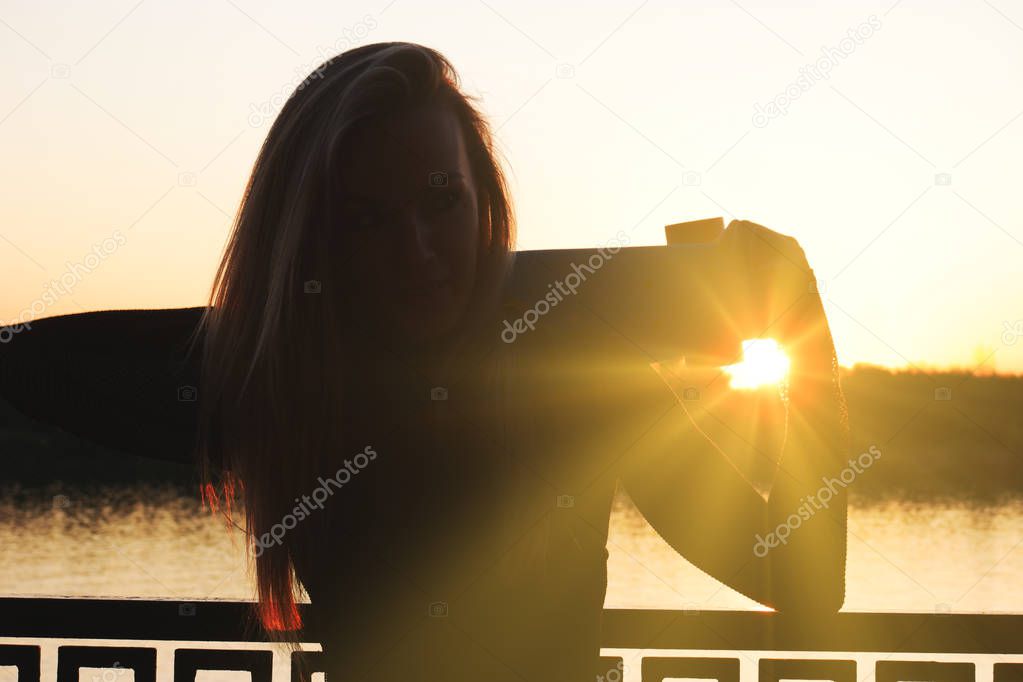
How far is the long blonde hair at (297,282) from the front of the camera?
130cm

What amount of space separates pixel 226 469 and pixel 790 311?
2.84 feet

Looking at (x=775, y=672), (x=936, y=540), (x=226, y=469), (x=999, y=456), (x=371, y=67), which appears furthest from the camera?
(x=999, y=456)

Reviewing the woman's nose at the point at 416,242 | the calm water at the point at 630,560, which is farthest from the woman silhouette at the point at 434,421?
the calm water at the point at 630,560

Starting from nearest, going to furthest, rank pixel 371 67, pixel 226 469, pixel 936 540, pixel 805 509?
pixel 805 509 < pixel 371 67 < pixel 226 469 < pixel 936 540

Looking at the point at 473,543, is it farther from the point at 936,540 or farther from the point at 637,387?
the point at 936,540

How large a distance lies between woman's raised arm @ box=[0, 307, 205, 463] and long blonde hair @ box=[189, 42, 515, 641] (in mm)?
64

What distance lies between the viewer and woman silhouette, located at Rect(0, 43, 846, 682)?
4.10 feet

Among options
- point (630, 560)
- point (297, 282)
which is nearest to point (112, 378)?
point (297, 282)

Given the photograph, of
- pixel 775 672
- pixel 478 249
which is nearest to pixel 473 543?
pixel 478 249

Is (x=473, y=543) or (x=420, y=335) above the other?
(x=420, y=335)

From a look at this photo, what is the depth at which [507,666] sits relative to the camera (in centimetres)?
125

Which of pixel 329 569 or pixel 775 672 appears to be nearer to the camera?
pixel 329 569

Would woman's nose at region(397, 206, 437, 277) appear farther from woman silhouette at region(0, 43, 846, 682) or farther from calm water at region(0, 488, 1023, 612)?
calm water at region(0, 488, 1023, 612)

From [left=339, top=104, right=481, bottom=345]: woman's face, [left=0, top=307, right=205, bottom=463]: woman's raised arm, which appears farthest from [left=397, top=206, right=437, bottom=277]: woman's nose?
[left=0, top=307, right=205, bottom=463]: woman's raised arm
